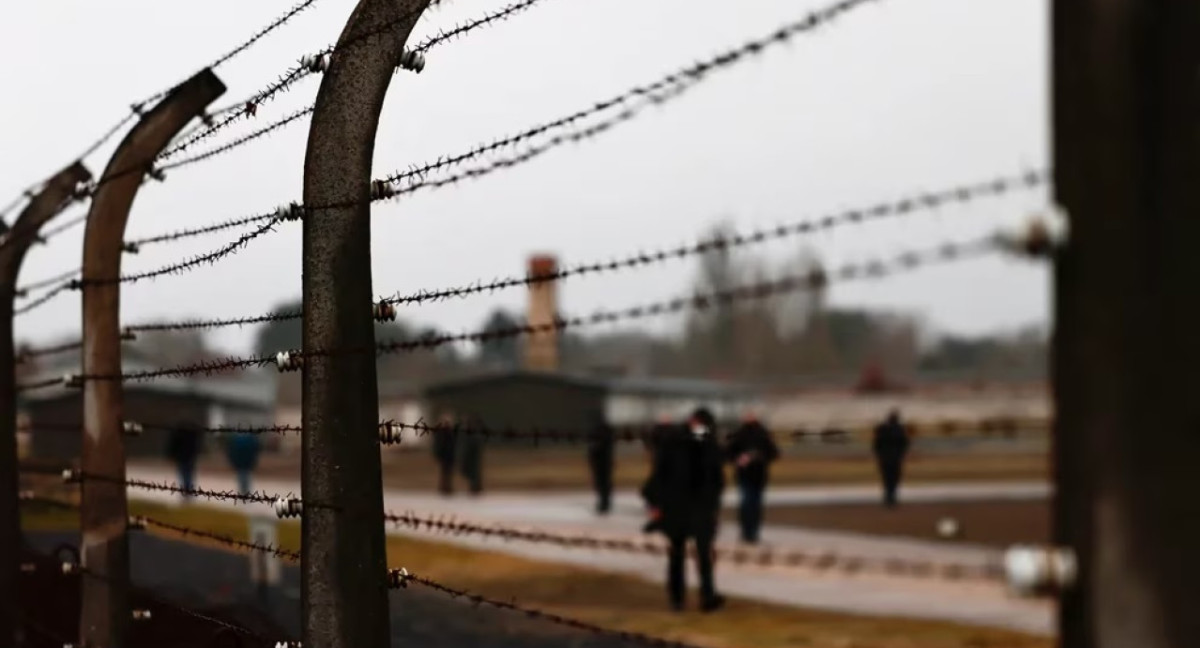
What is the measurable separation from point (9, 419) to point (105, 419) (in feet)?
6.64

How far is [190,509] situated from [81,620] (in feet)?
72.1

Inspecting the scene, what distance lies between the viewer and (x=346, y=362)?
3.98 metres

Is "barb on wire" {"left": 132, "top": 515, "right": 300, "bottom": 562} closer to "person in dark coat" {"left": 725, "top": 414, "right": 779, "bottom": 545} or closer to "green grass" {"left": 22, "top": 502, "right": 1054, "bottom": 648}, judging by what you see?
"green grass" {"left": 22, "top": 502, "right": 1054, "bottom": 648}

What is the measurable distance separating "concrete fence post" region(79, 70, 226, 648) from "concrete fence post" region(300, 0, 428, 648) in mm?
2214

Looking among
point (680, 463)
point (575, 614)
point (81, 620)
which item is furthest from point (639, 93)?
point (575, 614)

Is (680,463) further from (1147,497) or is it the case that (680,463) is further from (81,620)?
(1147,497)

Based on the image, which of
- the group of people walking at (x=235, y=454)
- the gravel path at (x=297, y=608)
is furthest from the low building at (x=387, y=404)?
the gravel path at (x=297, y=608)

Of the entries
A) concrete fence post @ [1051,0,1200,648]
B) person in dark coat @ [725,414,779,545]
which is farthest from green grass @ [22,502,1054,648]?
concrete fence post @ [1051,0,1200,648]

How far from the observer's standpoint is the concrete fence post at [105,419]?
604cm

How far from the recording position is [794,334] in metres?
81.7

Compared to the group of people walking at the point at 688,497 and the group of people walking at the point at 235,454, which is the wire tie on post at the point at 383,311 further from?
the group of people walking at the point at 235,454

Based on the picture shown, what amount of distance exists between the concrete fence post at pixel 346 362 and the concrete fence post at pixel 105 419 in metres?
2.21

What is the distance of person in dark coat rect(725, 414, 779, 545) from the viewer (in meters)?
17.6

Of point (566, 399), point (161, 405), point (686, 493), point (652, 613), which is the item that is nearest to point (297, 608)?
point (652, 613)
